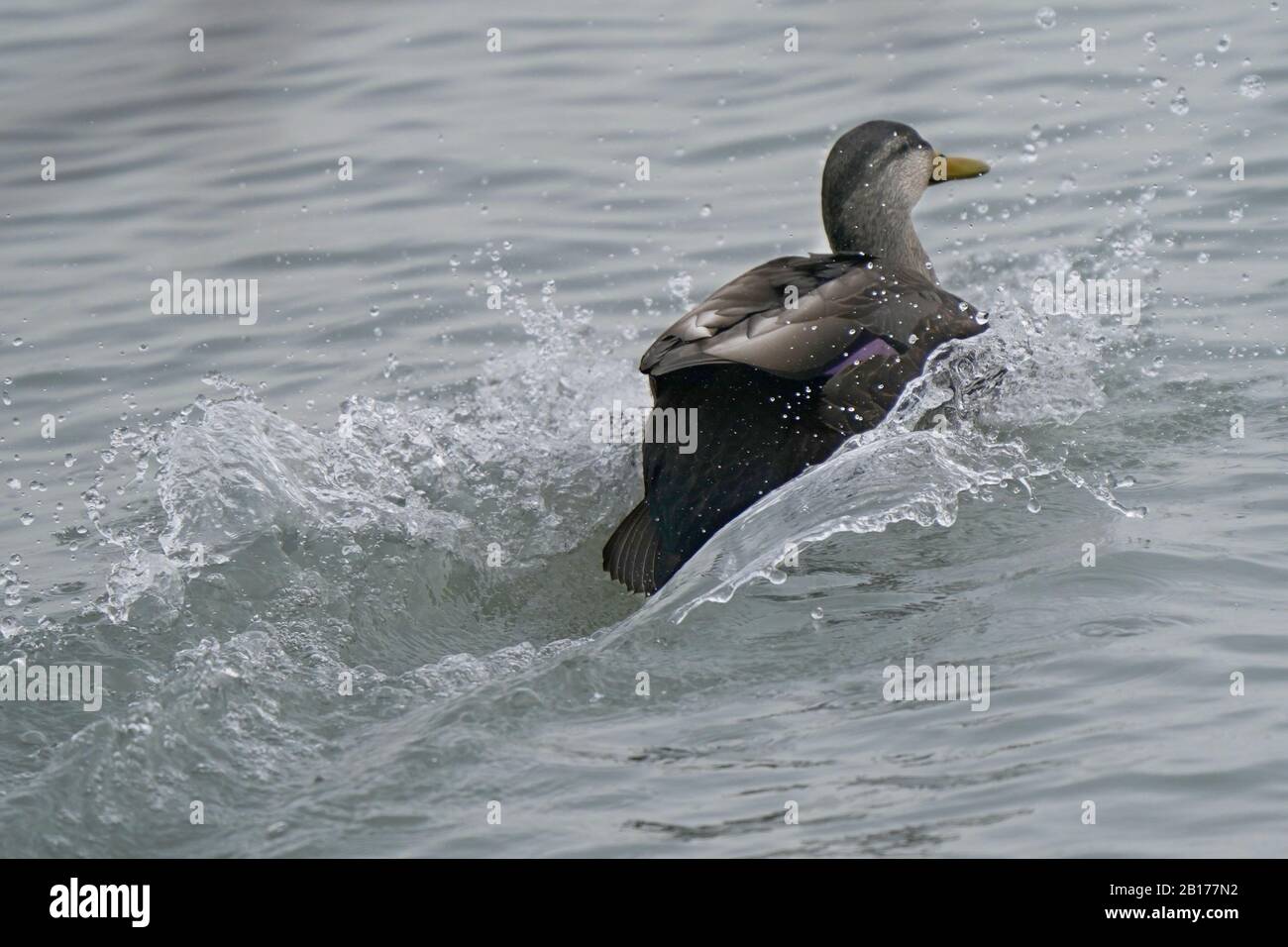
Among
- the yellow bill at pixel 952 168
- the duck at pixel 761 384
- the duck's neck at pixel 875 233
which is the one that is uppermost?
the yellow bill at pixel 952 168

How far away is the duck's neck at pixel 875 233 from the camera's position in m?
6.19

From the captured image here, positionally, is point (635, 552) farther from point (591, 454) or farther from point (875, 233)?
point (875, 233)

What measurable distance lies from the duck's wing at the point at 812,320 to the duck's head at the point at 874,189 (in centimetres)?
74

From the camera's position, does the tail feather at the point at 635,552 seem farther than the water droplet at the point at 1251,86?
No

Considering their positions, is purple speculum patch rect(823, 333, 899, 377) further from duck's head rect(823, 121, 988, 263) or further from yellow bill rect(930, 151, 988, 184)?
yellow bill rect(930, 151, 988, 184)

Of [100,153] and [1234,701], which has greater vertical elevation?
[100,153]

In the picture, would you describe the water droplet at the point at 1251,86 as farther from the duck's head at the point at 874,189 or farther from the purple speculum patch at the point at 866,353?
the purple speculum patch at the point at 866,353

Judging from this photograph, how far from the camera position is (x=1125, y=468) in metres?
5.21

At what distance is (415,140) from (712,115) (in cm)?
161

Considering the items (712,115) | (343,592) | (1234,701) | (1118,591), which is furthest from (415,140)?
(1234,701)

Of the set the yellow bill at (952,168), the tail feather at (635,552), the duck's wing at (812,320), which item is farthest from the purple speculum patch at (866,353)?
the yellow bill at (952,168)

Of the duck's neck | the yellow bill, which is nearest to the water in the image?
the duck's neck

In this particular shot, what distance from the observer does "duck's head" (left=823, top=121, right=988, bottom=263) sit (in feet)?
20.2
